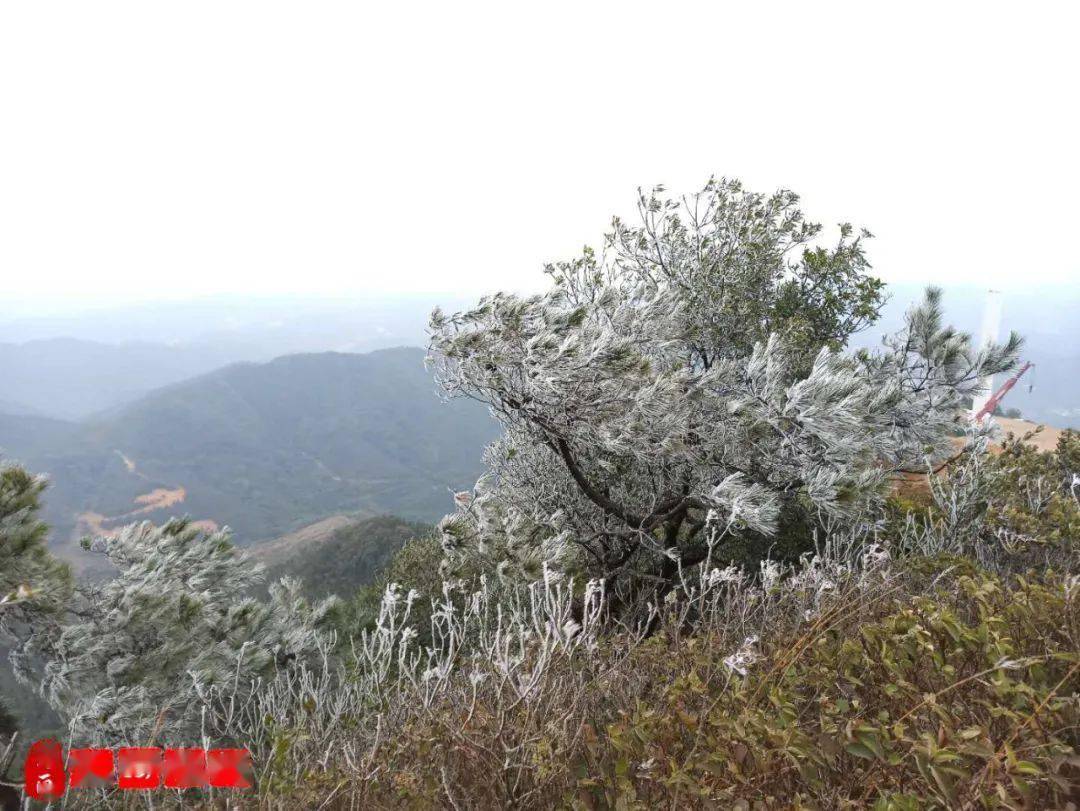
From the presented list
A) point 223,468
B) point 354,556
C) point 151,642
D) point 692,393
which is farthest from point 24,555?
point 223,468

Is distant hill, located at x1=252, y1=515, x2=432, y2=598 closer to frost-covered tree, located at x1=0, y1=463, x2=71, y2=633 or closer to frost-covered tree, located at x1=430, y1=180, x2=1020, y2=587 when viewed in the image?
frost-covered tree, located at x1=0, y1=463, x2=71, y2=633

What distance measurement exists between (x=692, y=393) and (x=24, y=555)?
20.8 ft

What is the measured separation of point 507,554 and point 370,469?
179m

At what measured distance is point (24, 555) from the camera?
6.01m

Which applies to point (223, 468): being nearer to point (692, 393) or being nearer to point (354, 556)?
point (354, 556)

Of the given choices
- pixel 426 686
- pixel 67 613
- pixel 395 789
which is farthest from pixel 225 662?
pixel 395 789

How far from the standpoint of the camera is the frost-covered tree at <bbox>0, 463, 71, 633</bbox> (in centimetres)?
589

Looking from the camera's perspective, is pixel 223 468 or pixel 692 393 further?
pixel 223 468

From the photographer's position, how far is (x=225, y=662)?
6.96m

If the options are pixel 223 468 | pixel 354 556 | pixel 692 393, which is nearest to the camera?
pixel 692 393

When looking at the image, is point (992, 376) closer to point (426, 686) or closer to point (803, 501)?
point (803, 501)

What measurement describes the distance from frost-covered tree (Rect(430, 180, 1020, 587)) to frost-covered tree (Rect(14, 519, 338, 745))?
2898 mm

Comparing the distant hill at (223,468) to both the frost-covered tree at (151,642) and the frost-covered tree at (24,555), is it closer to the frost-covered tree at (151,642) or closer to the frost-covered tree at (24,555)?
the frost-covered tree at (151,642)

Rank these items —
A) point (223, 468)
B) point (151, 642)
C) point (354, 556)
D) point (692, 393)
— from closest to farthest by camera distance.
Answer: point (692, 393), point (151, 642), point (354, 556), point (223, 468)
